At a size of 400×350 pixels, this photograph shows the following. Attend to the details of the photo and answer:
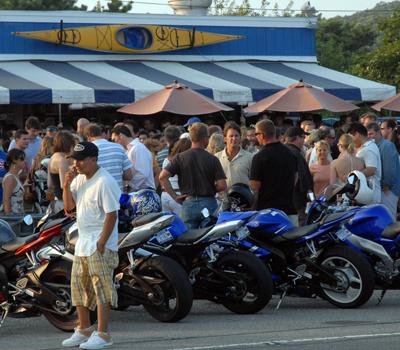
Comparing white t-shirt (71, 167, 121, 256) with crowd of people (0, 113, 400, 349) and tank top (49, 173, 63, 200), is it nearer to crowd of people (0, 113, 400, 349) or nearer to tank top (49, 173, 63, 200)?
crowd of people (0, 113, 400, 349)

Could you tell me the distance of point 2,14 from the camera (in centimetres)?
2625

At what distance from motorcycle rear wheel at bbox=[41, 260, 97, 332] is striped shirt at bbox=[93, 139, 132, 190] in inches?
103

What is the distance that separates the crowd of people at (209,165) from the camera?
12.1 meters

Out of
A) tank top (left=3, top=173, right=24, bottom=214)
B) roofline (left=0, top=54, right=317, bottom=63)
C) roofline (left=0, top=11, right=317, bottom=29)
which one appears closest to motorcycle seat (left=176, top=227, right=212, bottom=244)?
tank top (left=3, top=173, right=24, bottom=214)

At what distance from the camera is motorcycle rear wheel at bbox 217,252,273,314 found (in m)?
10.6

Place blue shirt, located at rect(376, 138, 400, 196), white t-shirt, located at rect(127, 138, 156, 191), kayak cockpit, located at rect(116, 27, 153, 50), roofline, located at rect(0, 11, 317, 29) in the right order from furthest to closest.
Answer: kayak cockpit, located at rect(116, 27, 153, 50) → roofline, located at rect(0, 11, 317, 29) → blue shirt, located at rect(376, 138, 400, 196) → white t-shirt, located at rect(127, 138, 156, 191)

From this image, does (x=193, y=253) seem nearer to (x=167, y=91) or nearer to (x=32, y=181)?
(x=32, y=181)

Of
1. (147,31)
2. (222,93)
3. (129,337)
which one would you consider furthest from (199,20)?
(129,337)

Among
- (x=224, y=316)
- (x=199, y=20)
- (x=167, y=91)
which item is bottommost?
(x=224, y=316)

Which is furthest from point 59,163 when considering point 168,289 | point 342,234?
point 342,234

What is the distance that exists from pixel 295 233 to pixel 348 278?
691mm

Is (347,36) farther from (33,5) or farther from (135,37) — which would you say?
(135,37)

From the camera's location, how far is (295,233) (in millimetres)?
11172

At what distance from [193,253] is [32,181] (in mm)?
4159
